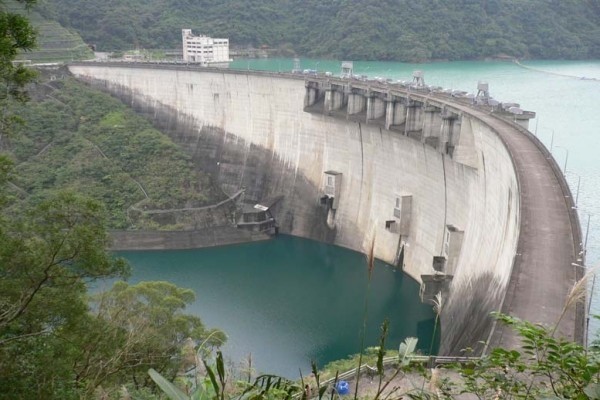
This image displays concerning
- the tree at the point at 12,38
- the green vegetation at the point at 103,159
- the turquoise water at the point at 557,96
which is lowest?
the green vegetation at the point at 103,159

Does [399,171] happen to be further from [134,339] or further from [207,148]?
[134,339]

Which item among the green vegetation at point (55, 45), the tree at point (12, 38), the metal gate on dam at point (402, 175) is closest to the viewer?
the tree at point (12, 38)

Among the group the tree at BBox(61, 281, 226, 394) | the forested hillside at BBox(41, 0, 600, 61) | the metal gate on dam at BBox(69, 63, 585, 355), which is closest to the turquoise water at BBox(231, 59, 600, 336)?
the forested hillside at BBox(41, 0, 600, 61)

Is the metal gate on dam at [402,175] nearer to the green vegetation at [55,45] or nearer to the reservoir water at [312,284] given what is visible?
the reservoir water at [312,284]

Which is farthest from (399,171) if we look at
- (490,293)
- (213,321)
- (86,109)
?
(86,109)

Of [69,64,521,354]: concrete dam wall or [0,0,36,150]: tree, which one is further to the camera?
[69,64,521,354]: concrete dam wall

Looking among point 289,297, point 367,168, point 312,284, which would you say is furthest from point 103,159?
point 289,297

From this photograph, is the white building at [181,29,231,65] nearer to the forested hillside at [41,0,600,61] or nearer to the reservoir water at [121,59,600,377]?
the forested hillside at [41,0,600,61]

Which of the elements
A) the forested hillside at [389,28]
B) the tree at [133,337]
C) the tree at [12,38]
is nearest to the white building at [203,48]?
the forested hillside at [389,28]
